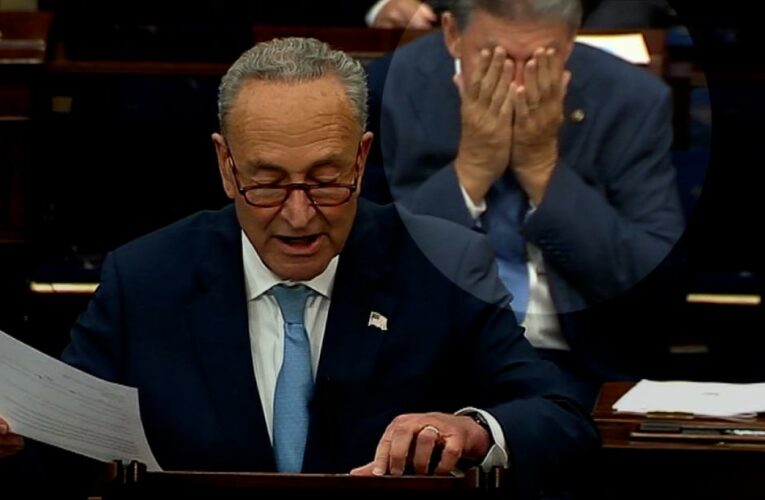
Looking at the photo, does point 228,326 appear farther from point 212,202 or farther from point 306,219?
point 212,202

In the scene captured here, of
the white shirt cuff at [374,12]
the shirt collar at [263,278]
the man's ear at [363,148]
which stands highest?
the man's ear at [363,148]

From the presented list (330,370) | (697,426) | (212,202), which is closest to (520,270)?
(697,426)

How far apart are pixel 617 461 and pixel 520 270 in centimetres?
84

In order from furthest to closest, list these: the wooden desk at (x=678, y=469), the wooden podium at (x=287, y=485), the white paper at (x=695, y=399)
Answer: the white paper at (x=695, y=399)
the wooden desk at (x=678, y=469)
the wooden podium at (x=287, y=485)

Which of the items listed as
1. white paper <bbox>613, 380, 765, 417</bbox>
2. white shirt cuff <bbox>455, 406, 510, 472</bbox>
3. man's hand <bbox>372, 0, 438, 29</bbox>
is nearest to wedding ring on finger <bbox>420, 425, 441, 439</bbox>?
white shirt cuff <bbox>455, 406, 510, 472</bbox>

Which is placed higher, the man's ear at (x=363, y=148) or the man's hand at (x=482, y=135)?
the man's ear at (x=363, y=148)

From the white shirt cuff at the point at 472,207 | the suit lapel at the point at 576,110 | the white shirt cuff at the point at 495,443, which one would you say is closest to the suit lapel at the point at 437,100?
the white shirt cuff at the point at 472,207

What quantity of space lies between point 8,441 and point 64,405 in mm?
99

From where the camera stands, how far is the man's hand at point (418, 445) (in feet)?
7.56

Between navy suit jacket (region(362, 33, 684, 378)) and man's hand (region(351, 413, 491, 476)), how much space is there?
1.24 meters

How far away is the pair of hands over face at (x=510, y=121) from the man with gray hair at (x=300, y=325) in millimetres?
870

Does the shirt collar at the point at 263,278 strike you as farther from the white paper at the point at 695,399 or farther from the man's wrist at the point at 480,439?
the white paper at the point at 695,399

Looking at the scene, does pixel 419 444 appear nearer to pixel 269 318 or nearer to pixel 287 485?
pixel 287 485

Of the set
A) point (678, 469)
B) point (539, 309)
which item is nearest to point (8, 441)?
point (678, 469)
